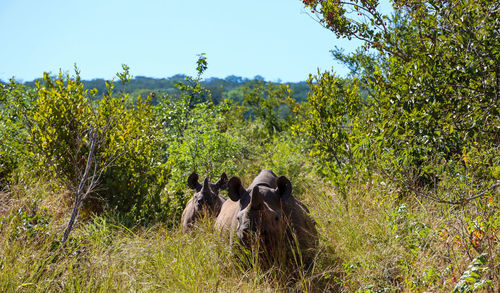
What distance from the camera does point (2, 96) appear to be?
902cm

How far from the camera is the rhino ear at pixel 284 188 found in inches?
201

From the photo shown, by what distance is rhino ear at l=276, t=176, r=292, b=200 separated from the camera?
510cm

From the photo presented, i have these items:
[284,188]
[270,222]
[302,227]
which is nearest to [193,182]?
[284,188]

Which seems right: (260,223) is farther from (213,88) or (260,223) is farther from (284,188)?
(213,88)

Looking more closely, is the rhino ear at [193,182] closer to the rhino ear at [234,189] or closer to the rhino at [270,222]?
the rhino at [270,222]

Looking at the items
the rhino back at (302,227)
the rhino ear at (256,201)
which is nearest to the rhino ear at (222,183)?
the rhino back at (302,227)

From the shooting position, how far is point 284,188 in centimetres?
518

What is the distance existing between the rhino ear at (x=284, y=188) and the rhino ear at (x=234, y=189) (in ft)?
1.63

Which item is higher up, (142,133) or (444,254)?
(142,133)

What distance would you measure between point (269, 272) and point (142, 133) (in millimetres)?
4126

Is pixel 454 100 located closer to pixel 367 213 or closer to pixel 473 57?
pixel 473 57

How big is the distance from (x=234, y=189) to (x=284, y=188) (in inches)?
A: 24.3

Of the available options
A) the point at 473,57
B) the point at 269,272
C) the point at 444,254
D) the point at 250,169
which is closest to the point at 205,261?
the point at 269,272

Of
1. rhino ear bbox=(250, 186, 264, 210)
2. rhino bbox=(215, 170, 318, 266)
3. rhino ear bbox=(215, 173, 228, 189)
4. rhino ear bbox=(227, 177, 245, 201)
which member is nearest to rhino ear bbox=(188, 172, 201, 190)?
rhino ear bbox=(215, 173, 228, 189)
